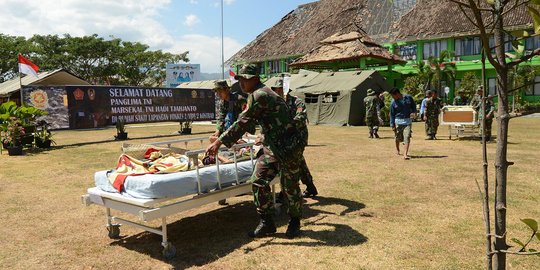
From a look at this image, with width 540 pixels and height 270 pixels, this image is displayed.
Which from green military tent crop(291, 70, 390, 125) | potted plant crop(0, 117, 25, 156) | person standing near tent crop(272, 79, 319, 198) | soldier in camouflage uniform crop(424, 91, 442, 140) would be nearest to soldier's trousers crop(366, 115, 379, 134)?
soldier in camouflage uniform crop(424, 91, 442, 140)

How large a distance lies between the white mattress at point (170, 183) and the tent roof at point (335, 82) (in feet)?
62.9

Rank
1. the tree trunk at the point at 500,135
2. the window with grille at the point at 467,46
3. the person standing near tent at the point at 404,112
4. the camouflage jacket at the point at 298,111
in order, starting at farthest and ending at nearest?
the window with grille at the point at 467,46
the person standing near tent at the point at 404,112
the camouflage jacket at the point at 298,111
the tree trunk at the point at 500,135

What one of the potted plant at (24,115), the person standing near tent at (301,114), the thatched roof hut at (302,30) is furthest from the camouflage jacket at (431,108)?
the thatched roof hut at (302,30)

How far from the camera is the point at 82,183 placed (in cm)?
866

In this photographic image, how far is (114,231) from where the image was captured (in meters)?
5.24

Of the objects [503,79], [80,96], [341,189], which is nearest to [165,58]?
[80,96]

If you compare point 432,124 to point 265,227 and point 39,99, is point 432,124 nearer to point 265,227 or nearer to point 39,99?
point 265,227

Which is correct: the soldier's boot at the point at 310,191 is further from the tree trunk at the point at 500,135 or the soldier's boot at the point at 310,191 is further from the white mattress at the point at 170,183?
the tree trunk at the point at 500,135

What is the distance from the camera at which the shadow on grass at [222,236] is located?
467 centimetres

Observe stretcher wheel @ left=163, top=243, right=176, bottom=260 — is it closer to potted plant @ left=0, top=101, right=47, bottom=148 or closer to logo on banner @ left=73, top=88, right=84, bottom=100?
potted plant @ left=0, top=101, right=47, bottom=148

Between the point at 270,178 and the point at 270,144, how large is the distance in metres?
0.42

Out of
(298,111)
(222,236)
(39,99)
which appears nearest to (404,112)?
(298,111)

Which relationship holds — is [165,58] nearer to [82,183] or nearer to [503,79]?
[82,183]

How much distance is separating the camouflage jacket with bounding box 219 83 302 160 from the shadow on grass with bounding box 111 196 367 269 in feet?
3.51
